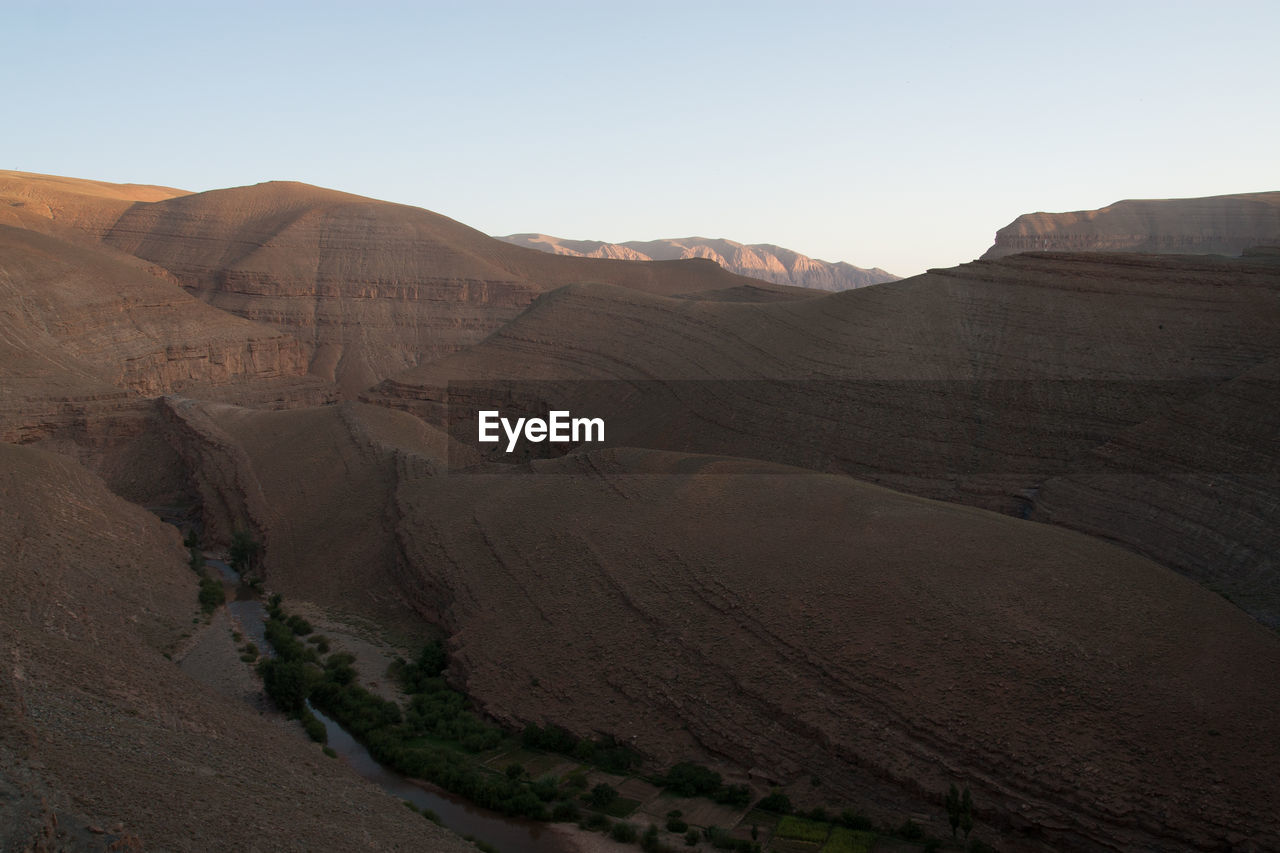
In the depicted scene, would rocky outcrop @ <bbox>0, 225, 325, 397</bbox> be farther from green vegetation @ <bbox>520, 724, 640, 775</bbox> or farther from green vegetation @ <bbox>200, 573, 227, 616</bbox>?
green vegetation @ <bbox>520, 724, 640, 775</bbox>

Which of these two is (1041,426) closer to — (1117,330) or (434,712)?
(1117,330)

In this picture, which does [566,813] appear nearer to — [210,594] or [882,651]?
[882,651]

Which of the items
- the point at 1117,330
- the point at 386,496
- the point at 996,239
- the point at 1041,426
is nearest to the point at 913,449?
the point at 1041,426

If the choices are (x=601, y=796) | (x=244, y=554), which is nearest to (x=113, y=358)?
(x=244, y=554)

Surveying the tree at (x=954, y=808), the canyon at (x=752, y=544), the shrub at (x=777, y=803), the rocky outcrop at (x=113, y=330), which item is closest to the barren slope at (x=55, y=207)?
the rocky outcrop at (x=113, y=330)

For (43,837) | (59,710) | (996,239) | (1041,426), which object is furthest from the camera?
(996,239)

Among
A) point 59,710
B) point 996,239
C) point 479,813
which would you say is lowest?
point 479,813

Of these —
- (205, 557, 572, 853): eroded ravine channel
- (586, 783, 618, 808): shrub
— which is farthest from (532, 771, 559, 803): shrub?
(586, 783, 618, 808): shrub
